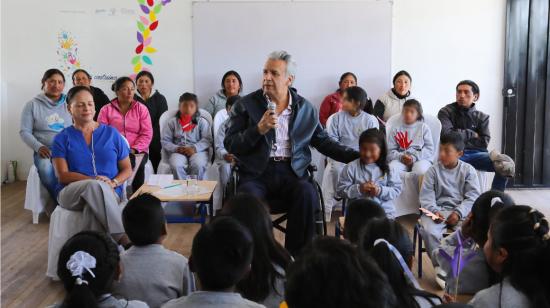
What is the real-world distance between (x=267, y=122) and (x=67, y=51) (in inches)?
148

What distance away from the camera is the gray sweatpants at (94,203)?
3.26m

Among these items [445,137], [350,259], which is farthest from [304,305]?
[445,137]

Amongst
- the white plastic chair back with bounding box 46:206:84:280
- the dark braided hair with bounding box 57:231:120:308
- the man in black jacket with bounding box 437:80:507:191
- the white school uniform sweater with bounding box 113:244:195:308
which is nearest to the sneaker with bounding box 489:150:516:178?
the man in black jacket with bounding box 437:80:507:191

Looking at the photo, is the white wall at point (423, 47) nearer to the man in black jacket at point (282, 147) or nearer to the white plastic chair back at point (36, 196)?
the white plastic chair back at point (36, 196)

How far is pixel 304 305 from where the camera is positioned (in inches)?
49.6

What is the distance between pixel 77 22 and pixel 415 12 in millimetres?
3499

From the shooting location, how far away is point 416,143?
4.58 meters

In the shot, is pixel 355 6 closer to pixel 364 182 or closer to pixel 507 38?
pixel 507 38

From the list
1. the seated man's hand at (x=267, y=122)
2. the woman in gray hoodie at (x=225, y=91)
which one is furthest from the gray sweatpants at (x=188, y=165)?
the seated man's hand at (x=267, y=122)

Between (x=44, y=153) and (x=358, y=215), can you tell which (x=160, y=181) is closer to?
(x=44, y=153)

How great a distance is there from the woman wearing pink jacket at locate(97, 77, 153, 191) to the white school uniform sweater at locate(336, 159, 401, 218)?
1969 millimetres

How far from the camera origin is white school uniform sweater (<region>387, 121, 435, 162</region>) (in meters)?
4.56

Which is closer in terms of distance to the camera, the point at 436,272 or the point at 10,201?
the point at 436,272

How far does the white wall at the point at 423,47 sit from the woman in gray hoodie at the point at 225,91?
16.1 inches
